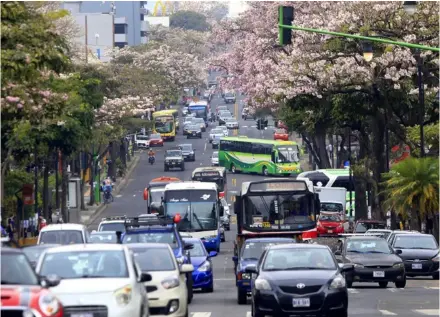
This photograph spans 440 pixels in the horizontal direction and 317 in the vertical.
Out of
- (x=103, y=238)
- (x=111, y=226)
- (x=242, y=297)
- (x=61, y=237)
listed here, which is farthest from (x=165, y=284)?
(x=111, y=226)

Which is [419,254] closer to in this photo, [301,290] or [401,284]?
[401,284]

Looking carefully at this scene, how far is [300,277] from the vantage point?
22.0 meters

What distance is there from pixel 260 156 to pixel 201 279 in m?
66.7

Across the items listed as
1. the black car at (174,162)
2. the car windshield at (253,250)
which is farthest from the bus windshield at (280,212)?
the black car at (174,162)

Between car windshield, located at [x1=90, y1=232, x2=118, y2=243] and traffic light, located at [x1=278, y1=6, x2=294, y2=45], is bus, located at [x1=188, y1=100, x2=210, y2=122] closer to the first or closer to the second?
car windshield, located at [x1=90, y1=232, x2=118, y2=243]

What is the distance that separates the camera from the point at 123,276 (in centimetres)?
1859

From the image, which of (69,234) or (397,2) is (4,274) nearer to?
(69,234)

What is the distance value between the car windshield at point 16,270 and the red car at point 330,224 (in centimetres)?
4392

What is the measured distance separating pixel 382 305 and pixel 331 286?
17.4 feet

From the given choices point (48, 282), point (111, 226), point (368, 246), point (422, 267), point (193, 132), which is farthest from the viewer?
point (193, 132)

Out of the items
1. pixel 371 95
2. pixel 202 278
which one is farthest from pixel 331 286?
pixel 371 95

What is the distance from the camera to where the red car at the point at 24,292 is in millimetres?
15633

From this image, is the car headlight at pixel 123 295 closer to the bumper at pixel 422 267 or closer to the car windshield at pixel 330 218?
the bumper at pixel 422 267

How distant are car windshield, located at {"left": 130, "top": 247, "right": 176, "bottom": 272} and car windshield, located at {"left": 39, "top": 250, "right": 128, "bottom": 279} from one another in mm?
3108
